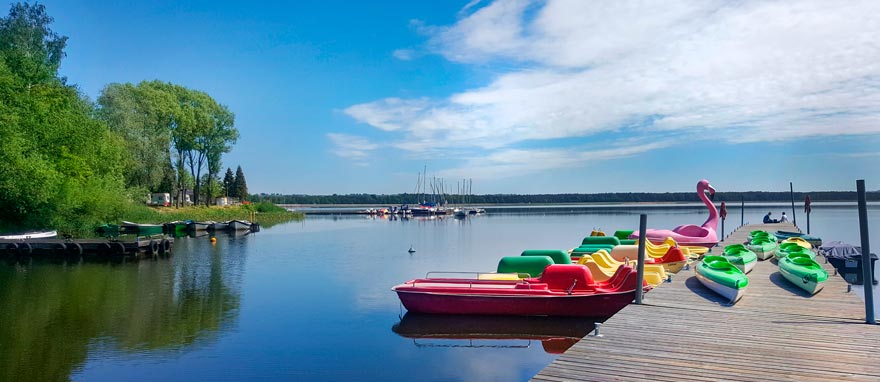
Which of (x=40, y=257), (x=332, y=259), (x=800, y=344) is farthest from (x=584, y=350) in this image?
(x=40, y=257)

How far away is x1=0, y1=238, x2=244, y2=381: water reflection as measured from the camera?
1379 centimetres

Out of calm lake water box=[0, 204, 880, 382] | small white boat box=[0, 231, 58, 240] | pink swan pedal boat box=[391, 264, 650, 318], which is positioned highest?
small white boat box=[0, 231, 58, 240]

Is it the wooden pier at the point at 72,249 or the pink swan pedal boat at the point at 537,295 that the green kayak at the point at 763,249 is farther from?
the wooden pier at the point at 72,249

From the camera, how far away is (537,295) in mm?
16375

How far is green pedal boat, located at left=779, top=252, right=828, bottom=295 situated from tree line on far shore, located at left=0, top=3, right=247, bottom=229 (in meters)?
37.7

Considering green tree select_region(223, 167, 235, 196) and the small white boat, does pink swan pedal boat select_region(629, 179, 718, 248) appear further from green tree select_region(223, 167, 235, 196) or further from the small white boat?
green tree select_region(223, 167, 235, 196)

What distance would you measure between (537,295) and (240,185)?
9740cm

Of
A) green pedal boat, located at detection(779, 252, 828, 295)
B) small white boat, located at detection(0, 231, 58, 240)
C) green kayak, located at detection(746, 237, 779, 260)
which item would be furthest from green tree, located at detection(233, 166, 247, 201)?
green pedal boat, located at detection(779, 252, 828, 295)

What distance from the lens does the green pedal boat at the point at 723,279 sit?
13.3 metres

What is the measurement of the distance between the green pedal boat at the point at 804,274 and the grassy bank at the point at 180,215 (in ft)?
134

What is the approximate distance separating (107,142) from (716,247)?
41.0 m

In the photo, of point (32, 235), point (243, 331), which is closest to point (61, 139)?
point (32, 235)

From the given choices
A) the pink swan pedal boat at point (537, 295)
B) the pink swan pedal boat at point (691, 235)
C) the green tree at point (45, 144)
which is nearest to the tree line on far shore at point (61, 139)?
the green tree at point (45, 144)

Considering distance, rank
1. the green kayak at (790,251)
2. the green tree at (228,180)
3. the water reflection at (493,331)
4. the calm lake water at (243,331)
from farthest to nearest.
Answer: the green tree at (228,180) < the green kayak at (790,251) < the water reflection at (493,331) < the calm lake water at (243,331)
